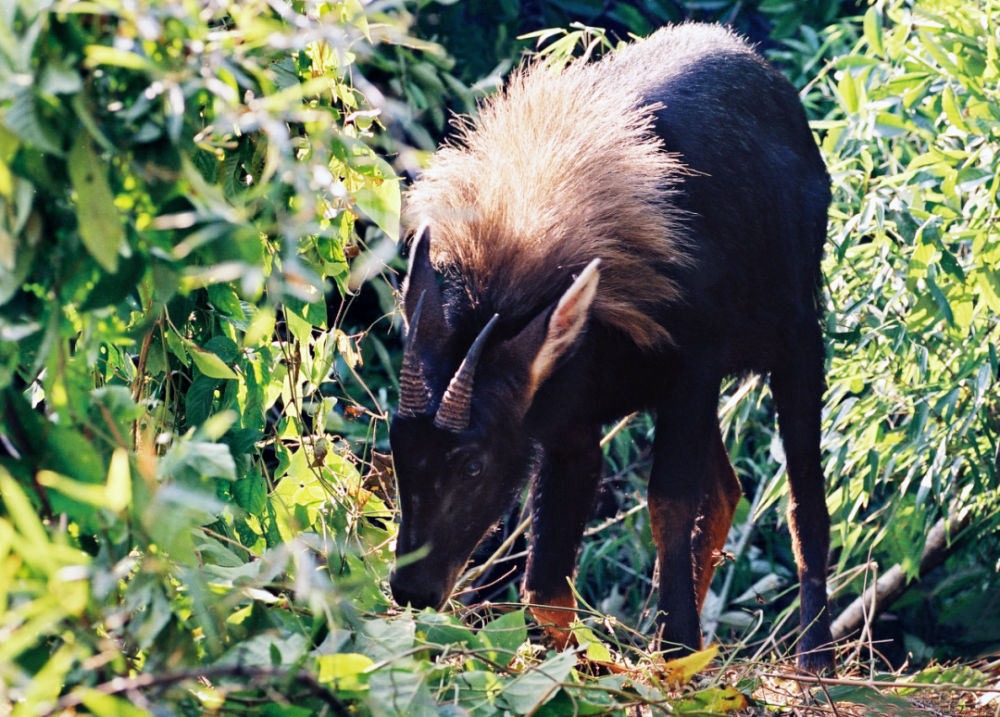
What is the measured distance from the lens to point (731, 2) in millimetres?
6453

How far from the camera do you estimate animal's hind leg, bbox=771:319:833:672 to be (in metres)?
4.11

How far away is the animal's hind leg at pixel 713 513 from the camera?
166 inches

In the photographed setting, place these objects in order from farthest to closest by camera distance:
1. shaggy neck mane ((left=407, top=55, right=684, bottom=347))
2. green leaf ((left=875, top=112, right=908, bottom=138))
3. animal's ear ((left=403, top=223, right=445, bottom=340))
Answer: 1. green leaf ((left=875, top=112, right=908, bottom=138))
2. shaggy neck mane ((left=407, top=55, right=684, bottom=347))
3. animal's ear ((left=403, top=223, right=445, bottom=340))

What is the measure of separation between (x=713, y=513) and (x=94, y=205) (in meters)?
3.19

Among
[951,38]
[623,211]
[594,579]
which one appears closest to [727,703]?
[623,211]

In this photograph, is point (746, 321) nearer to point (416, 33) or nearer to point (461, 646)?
point (461, 646)

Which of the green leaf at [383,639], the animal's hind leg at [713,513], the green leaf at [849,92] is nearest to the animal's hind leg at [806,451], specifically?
the animal's hind leg at [713,513]

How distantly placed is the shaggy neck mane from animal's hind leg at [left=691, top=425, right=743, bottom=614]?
102 centimetres

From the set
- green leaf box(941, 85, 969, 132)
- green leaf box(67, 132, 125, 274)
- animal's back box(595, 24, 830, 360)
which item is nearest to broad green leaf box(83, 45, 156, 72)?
green leaf box(67, 132, 125, 274)

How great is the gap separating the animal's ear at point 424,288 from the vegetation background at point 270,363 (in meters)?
0.13

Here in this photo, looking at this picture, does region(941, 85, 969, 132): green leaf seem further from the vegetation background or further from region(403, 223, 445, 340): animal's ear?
region(403, 223, 445, 340): animal's ear

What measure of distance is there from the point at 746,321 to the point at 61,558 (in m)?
2.83

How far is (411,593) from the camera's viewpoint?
3000 mm

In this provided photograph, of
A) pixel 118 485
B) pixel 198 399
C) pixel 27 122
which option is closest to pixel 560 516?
pixel 198 399
